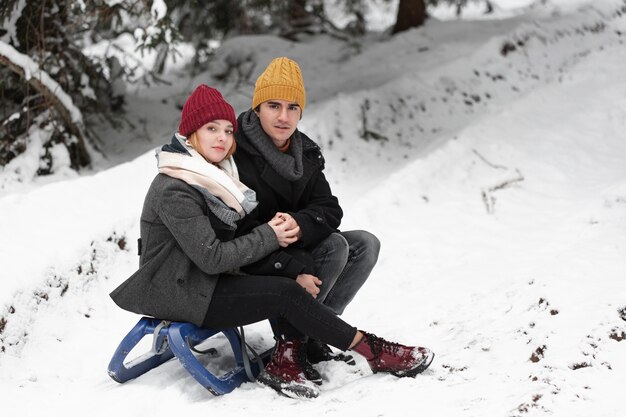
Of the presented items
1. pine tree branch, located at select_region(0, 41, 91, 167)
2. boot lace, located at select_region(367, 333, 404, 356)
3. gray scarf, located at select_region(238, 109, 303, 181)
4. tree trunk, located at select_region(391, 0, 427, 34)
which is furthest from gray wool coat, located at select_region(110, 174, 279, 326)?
tree trunk, located at select_region(391, 0, 427, 34)

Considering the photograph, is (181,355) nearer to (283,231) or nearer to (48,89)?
(283,231)

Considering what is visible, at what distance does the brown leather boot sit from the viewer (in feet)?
11.4

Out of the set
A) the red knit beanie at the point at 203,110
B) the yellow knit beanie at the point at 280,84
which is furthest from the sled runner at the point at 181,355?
the yellow knit beanie at the point at 280,84

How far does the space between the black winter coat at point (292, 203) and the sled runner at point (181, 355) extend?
41cm

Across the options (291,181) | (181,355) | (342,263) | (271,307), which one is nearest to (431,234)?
(342,263)

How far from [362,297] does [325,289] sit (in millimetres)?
1242

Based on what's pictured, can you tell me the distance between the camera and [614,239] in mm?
4973

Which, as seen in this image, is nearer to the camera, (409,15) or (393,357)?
(393,357)

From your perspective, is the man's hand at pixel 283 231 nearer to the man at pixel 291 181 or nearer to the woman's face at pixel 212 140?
the man at pixel 291 181

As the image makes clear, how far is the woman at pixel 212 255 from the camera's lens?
3242 millimetres

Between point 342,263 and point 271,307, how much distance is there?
50 cm

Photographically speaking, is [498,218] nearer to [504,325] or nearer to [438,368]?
[504,325]

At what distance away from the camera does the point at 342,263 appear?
366cm

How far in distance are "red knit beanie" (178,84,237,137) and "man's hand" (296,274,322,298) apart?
2.61 ft
